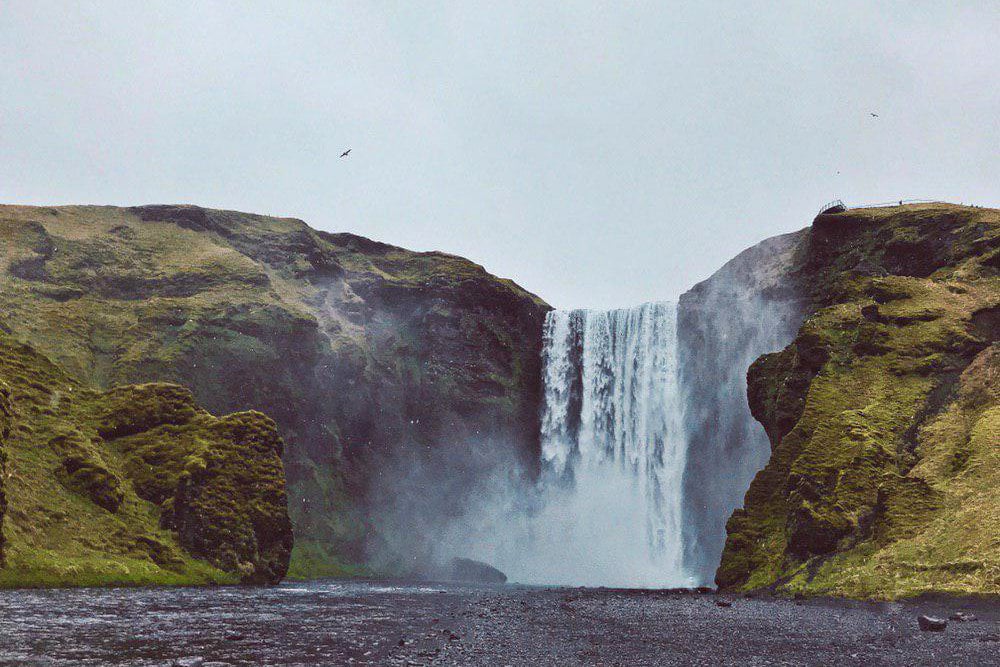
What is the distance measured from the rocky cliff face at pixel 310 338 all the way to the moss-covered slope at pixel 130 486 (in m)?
28.8

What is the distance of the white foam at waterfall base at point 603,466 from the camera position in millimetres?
84125

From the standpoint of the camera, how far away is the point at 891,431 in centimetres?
4497

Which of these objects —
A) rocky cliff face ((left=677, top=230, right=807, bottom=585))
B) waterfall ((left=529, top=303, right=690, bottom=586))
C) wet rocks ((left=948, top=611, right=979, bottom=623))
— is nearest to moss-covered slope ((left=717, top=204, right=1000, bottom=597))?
wet rocks ((left=948, top=611, right=979, bottom=623))

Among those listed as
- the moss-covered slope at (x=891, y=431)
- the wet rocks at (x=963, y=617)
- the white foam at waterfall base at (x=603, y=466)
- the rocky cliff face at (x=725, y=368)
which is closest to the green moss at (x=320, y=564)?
the white foam at waterfall base at (x=603, y=466)

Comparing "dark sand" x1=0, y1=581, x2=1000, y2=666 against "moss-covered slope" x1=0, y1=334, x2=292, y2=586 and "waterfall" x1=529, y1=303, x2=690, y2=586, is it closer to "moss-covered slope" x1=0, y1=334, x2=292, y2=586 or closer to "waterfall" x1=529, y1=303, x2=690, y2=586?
"moss-covered slope" x1=0, y1=334, x2=292, y2=586

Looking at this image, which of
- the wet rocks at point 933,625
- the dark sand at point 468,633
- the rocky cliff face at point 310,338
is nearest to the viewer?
the dark sand at point 468,633

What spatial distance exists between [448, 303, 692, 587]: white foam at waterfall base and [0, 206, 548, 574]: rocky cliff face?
4998 mm

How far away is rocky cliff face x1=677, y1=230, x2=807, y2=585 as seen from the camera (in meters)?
77.4

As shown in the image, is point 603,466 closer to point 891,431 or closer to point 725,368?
point 725,368

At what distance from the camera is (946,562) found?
32312 millimetres

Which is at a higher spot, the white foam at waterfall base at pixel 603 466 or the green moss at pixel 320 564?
the white foam at waterfall base at pixel 603 466

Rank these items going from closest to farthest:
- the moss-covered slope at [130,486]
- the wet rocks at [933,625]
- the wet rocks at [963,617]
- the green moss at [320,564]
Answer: the wet rocks at [933,625]
the wet rocks at [963,617]
the moss-covered slope at [130,486]
the green moss at [320,564]

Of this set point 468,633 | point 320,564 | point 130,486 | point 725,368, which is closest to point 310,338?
Result: point 320,564

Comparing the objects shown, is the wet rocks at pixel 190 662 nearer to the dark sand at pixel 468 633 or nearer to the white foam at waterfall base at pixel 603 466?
the dark sand at pixel 468 633
